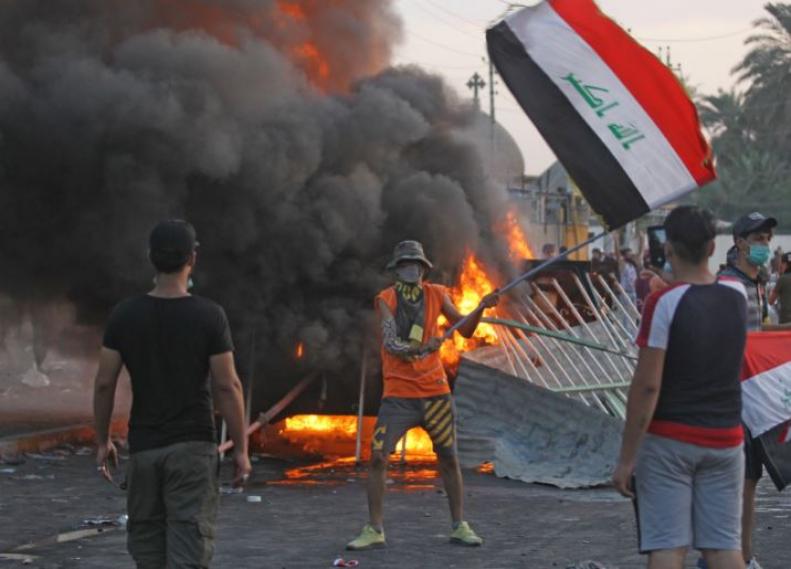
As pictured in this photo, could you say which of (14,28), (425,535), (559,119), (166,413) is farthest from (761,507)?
(14,28)

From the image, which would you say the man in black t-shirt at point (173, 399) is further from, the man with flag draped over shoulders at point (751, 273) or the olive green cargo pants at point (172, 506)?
the man with flag draped over shoulders at point (751, 273)

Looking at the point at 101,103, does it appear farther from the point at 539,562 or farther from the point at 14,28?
the point at 539,562

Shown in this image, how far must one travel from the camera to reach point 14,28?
48.3ft

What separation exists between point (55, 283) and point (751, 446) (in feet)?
29.2

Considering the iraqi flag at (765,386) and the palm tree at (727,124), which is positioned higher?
the palm tree at (727,124)

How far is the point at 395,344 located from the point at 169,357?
3.39 m

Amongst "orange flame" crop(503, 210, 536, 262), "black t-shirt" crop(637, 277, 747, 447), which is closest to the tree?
"orange flame" crop(503, 210, 536, 262)

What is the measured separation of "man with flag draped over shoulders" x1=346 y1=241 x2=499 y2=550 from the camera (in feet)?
28.5

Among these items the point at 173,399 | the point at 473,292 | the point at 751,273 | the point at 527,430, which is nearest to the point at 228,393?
the point at 173,399

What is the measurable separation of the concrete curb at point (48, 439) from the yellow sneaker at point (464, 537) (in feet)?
17.3

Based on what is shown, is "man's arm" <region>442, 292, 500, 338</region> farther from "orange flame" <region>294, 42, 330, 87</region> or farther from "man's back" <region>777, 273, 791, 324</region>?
"orange flame" <region>294, 42, 330, 87</region>

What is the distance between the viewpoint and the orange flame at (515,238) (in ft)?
50.8

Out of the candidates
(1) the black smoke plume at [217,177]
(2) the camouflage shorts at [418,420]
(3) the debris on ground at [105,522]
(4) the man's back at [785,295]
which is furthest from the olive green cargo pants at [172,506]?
(4) the man's back at [785,295]

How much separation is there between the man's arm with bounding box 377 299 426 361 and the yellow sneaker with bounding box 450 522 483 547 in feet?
3.50
